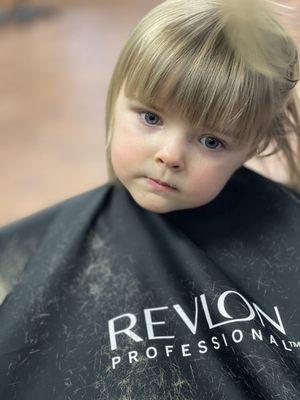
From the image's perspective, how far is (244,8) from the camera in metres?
0.70

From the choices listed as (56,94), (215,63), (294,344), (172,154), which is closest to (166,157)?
(172,154)

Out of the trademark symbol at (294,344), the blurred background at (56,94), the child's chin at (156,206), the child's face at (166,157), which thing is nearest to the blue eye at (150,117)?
the child's face at (166,157)

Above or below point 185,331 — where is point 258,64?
above

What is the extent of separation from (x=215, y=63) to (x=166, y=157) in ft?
0.42

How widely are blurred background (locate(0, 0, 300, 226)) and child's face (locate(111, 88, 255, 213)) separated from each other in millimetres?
200

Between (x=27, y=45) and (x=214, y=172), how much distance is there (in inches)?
79.7

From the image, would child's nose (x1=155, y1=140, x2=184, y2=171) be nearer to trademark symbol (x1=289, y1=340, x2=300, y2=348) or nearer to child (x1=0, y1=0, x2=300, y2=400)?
child (x1=0, y1=0, x2=300, y2=400)

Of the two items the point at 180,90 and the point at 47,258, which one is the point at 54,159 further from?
the point at 180,90

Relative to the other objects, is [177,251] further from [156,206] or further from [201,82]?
[201,82]

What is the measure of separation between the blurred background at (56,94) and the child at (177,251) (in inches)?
5.7

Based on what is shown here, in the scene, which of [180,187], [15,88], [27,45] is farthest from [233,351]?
[27,45]

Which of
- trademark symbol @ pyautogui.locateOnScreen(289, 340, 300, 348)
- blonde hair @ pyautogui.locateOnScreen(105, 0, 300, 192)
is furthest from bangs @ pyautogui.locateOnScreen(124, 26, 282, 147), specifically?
trademark symbol @ pyautogui.locateOnScreen(289, 340, 300, 348)

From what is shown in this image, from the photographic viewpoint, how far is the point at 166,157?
70cm

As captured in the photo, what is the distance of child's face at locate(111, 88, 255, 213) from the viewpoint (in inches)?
27.8
